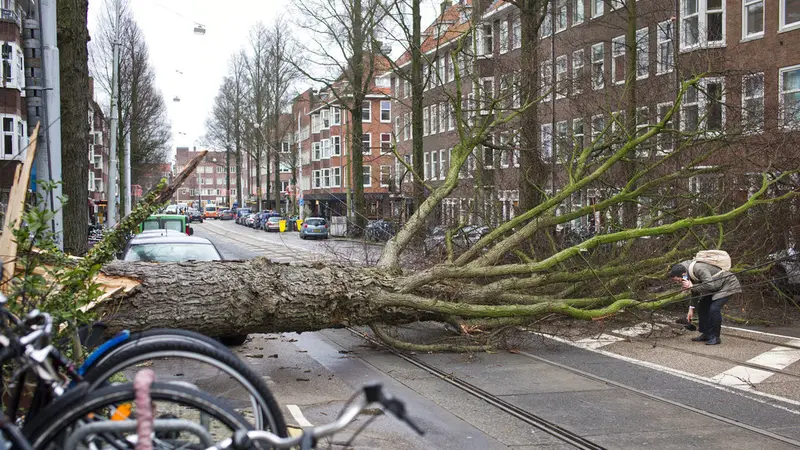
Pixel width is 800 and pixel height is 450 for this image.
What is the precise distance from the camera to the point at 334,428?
2.52 metres

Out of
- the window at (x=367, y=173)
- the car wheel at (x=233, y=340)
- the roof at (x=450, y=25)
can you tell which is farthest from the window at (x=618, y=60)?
the car wheel at (x=233, y=340)

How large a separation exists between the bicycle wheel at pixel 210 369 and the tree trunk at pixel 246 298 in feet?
19.4

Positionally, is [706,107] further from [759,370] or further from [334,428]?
[334,428]

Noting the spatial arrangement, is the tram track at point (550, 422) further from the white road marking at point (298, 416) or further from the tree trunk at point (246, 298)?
the white road marking at point (298, 416)

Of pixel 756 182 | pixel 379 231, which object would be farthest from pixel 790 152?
pixel 379 231

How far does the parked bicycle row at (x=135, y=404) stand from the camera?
2.61 metres

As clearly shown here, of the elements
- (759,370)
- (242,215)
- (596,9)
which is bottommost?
(759,370)

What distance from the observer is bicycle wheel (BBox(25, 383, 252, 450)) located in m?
A: 2.63

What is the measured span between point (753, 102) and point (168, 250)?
41.4 feet

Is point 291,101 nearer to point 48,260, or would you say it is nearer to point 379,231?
point 379,231

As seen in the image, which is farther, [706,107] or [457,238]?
[706,107]

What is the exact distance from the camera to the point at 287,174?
→ 12331cm

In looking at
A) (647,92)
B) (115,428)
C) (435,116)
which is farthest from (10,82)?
(115,428)

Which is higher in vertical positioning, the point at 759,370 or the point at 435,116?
the point at 435,116
